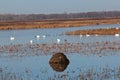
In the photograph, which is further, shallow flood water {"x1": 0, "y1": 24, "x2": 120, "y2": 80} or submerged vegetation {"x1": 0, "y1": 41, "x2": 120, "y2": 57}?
submerged vegetation {"x1": 0, "y1": 41, "x2": 120, "y2": 57}

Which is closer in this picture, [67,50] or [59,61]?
[59,61]

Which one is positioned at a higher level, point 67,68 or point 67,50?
point 67,68

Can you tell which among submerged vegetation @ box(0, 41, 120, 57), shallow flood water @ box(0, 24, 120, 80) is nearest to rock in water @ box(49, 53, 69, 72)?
shallow flood water @ box(0, 24, 120, 80)

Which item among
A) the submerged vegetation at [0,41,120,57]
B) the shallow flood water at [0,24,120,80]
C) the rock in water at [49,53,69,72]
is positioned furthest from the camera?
the submerged vegetation at [0,41,120,57]

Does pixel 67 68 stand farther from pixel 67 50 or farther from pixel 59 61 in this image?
pixel 67 50

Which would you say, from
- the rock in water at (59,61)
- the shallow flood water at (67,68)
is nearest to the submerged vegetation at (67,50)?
the shallow flood water at (67,68)

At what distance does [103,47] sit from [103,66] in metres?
9.38

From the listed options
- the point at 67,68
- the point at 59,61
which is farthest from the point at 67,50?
the point at 67,68

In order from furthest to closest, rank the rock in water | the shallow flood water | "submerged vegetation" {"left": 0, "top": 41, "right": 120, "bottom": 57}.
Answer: "submerged vegetation" {"left": 0, "top": 41, "right": 120, "bottom": 57} → the rock in water → the shallow flood water

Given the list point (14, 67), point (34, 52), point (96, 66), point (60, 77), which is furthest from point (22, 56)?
point (60, 77)

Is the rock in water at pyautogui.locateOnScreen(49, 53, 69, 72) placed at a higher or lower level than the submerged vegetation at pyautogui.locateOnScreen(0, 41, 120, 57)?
higher

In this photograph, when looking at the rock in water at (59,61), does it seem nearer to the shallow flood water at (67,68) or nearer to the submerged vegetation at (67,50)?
the shallow flood water at (67,68)

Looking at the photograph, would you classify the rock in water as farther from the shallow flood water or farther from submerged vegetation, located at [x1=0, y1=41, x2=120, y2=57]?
submerged vegetation, located at [x1=0, y1=41, x2=120, y2=57]

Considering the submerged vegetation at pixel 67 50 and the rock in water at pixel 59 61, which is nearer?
the rock in water at pixel 59 61
